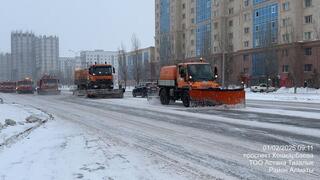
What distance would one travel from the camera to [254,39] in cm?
9156

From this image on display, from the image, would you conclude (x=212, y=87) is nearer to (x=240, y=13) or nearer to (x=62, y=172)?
(x=62, y=172)

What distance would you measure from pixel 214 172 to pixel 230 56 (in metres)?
86.1

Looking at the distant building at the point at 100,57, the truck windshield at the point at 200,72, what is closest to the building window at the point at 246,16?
the distant building at the point at 100,57

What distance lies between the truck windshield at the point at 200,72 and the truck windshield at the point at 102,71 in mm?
18359

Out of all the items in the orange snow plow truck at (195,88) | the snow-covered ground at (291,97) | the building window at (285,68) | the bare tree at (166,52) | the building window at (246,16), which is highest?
the building window at (246,16)

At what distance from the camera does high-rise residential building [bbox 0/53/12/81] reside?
189 meters

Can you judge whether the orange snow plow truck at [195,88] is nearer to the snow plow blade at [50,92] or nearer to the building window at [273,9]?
the snow plow blade at [50,92]

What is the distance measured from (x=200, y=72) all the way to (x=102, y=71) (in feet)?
62.6

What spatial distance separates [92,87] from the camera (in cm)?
4662

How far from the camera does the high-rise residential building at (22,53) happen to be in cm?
17825

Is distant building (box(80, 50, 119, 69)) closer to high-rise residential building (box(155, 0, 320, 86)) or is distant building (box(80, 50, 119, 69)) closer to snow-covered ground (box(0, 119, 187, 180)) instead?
high-rise residential building (box(155, 0, 320, 86))

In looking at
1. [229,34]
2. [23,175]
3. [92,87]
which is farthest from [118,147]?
[229,34]

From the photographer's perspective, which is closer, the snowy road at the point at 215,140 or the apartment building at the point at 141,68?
the snowy road at the point at 215,140

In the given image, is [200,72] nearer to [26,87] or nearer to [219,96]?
[219,96]
